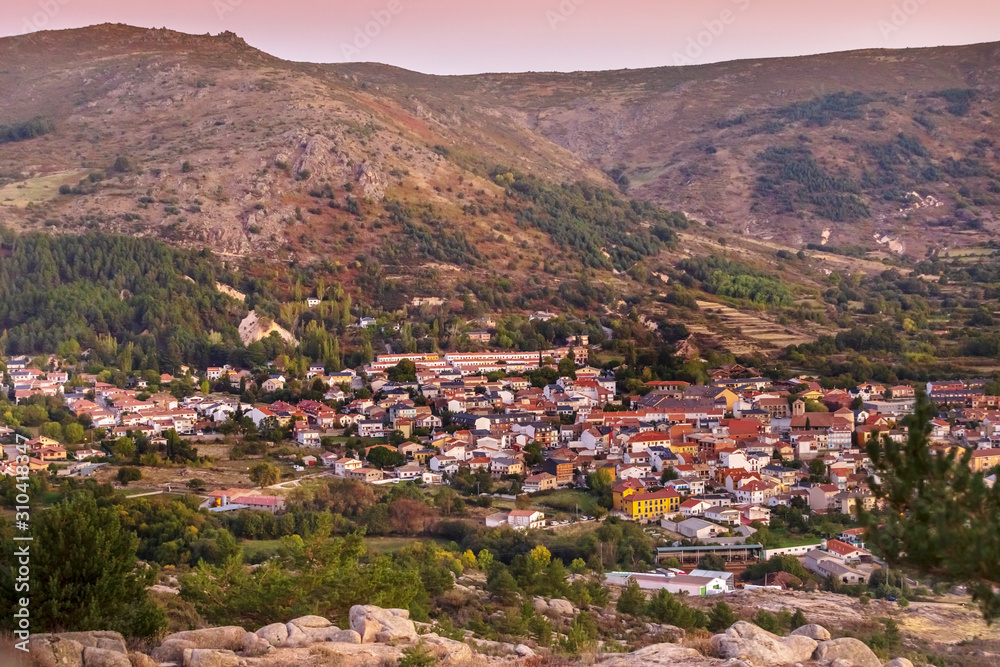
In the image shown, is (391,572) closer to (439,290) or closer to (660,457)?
(660,457)

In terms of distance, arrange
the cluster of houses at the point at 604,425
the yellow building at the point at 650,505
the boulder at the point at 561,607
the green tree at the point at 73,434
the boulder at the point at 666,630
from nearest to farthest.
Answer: the boulder at the point at 666,630 → the boulder at the point at 561,607 → the yellow building at the point at 650,505 → the cluster of houses at the point at 604,425 → the green tree at the point at 73,434

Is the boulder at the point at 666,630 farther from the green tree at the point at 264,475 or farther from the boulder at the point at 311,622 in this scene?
the green tree at the point at 264,475

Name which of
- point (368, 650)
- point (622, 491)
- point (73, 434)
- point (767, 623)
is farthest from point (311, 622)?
point (73, 434)

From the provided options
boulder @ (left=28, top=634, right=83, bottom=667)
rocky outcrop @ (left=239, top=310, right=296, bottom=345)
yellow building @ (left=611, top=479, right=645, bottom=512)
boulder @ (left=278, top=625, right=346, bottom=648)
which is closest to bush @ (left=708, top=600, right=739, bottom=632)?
boulder @ (left=278, top=625, right=346, bottom=648)

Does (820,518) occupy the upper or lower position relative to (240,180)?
lower

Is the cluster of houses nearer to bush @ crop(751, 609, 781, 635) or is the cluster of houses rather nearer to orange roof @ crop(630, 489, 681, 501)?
orange roof @ crop(630, 489, 681, 501)

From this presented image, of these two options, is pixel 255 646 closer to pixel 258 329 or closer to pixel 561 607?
pixel 561 607

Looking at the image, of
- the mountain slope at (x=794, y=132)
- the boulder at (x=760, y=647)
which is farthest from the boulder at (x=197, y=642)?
the mountain slope at (x=794, y=132)

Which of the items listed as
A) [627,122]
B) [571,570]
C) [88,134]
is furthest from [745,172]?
[571,570]
